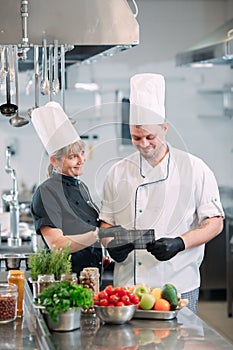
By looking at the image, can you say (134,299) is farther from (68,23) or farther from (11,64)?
(11,64)

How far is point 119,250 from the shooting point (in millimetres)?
3377

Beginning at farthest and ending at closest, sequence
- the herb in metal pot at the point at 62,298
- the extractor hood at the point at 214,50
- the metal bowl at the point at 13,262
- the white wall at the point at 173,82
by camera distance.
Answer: the white wall at the point at 173,82, the extractor hood at the point at 214,50, the metal bowl at the point at 13,262, the herb in metal pot at the point at 62,298

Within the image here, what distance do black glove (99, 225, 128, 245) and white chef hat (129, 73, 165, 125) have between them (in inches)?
18.1

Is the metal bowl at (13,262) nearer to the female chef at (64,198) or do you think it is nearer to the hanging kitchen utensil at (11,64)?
the female chef at (64,198)

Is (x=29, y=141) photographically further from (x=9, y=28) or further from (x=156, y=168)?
(x=9, y=28)

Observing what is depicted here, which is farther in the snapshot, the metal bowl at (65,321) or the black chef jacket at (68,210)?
the black chef jacket at (68,210)

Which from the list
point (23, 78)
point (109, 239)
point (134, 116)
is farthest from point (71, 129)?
point (23, 78)

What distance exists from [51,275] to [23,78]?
A: 13.2 feet

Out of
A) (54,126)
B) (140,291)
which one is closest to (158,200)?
(54,126)

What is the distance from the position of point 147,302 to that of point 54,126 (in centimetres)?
96

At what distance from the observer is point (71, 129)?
3.46 metres

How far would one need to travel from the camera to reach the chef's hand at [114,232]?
3.36 meters

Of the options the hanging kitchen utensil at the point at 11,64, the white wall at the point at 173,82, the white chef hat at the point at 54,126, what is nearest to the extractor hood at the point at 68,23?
the hanging kitchen utensil at the point at 11,64

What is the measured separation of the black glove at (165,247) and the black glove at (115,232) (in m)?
0.11
